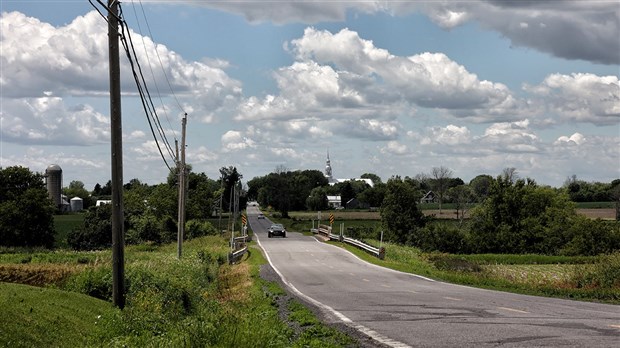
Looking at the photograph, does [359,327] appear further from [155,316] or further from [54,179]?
[54,179]

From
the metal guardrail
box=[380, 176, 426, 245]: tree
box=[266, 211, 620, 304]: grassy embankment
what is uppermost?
box=[380, 176, 426, 245]: tree

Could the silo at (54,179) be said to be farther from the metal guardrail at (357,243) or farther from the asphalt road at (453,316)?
the asphalt road at (453,316)

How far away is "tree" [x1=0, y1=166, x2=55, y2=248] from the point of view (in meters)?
94.2

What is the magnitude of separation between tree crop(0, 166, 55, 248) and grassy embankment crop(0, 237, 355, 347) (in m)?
64.5

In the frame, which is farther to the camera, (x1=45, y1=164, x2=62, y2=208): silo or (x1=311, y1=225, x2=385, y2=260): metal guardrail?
(x1=45, y1=164, x2=62, y2=208): silo

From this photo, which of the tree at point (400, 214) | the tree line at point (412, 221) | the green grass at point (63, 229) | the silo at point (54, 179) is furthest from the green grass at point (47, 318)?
the silo at point (54, 179)

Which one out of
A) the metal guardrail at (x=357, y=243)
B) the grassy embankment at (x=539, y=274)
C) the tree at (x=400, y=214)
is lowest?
the grassy embankment at (x=539, y=274)

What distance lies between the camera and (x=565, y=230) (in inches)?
2938

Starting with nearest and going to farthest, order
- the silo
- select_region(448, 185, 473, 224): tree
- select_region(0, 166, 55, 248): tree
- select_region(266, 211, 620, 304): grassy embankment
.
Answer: select_region(266, 211, 620, 304): grassy embankment
select_region(0, 166, 55, 248): tree
select_region(448, 185, 473, 224): tree
the silo

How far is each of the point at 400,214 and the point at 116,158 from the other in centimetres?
7434

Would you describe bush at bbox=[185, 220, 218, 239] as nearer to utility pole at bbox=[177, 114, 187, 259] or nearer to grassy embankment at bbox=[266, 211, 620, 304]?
grassy embankment at bbox=[266, 211, 620, 304]

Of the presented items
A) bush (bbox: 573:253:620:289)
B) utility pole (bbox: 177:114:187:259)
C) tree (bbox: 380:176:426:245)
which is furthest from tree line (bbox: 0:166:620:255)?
bush (bbox: 573:253:620:289)

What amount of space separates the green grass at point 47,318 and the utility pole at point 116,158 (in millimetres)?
1091

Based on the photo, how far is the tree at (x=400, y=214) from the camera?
9156 cm
